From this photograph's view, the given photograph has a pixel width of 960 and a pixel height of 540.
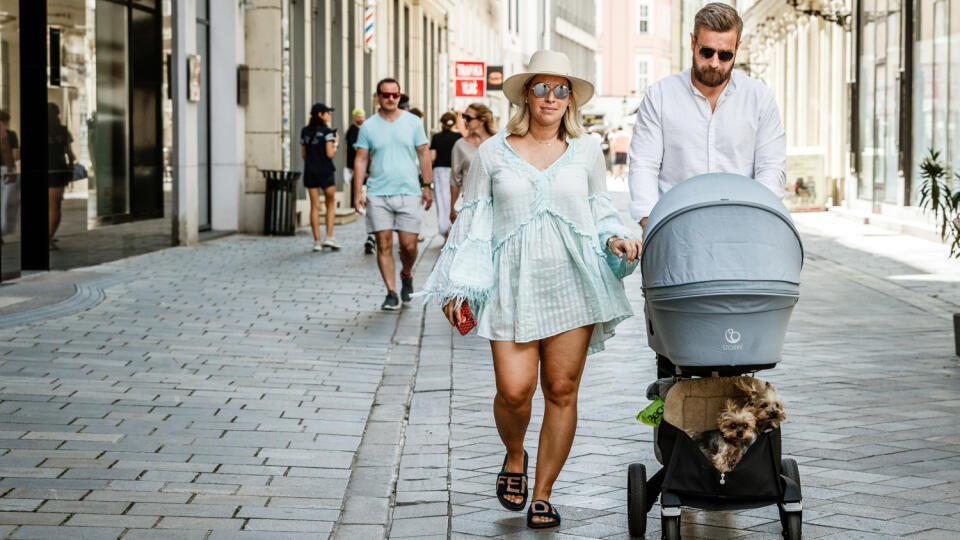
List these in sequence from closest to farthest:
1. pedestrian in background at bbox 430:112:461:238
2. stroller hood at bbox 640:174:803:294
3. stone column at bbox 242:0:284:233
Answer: stroller hood at bbox 640:174:803:294 < pedestrian in background at bbox 430:112:461:238 < stone column at bbox 242:0:284:233

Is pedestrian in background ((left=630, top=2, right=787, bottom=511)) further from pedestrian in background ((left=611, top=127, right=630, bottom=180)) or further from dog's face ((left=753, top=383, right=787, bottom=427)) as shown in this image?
pedestrian in background ((left=611, top=127, right=630, bottom=180))

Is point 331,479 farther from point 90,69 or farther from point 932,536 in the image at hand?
point 90,69

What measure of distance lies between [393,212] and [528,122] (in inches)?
243

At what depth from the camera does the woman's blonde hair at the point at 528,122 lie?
511cm

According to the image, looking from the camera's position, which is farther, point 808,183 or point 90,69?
point 808,183

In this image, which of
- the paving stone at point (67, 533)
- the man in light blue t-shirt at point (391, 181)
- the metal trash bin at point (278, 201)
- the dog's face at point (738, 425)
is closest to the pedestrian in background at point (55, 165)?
the man in light blue t-shirt at point (391, 181)

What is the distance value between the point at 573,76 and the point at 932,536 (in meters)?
2.06

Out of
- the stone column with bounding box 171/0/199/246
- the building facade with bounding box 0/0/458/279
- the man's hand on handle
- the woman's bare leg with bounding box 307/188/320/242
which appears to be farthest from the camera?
the woman's bare leg with bounding box 307/188/320/242

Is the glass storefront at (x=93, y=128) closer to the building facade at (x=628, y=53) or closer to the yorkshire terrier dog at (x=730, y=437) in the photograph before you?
the yorkshire terrier dog at (x=730, y=437)

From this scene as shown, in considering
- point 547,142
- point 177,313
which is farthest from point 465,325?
point 177,313

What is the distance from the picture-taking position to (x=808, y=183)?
27469 millimetres

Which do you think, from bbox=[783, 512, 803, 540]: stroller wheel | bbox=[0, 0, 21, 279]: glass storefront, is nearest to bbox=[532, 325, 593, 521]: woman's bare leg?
A: bbox=[783, 512, 803, 540]: stroller wheel

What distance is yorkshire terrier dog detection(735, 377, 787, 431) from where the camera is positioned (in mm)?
4473

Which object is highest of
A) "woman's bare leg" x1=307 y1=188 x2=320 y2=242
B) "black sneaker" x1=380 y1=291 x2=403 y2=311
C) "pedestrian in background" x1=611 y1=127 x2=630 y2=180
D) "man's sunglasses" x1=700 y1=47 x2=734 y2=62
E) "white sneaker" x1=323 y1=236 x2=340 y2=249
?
"pedestrian in background" x1=611 y1=127 x2=630 y2=180
